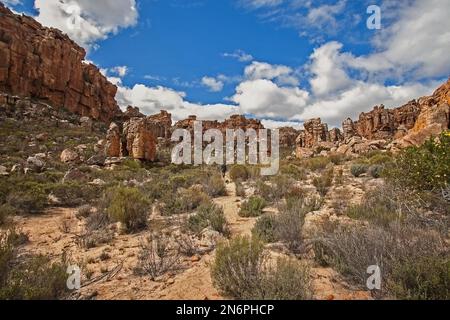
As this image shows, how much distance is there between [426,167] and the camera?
5.67 metres

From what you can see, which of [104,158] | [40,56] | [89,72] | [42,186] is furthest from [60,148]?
[89,72]

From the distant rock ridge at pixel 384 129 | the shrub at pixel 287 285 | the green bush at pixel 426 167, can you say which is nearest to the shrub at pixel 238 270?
the shrub at pixel 287 285

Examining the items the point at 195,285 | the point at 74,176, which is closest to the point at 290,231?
the point at 195,285

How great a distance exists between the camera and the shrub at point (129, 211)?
23.4ft

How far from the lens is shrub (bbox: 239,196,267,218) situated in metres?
8.10

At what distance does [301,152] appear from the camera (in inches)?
1267

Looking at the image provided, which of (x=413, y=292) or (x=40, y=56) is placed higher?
(x=40, y=56)

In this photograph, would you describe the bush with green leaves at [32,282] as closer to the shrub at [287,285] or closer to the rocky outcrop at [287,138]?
the shrub at [287,285]

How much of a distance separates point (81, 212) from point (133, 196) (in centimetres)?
215

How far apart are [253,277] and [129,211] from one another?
471cm

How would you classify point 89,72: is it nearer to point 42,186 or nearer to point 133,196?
point 42,186

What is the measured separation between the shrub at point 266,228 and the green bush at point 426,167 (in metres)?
3.03

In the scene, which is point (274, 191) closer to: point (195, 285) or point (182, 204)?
point (182, 204)

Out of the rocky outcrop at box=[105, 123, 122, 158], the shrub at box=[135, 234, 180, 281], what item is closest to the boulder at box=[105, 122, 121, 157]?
the rocky outcrop at box=[105, 123, 122, 158]
